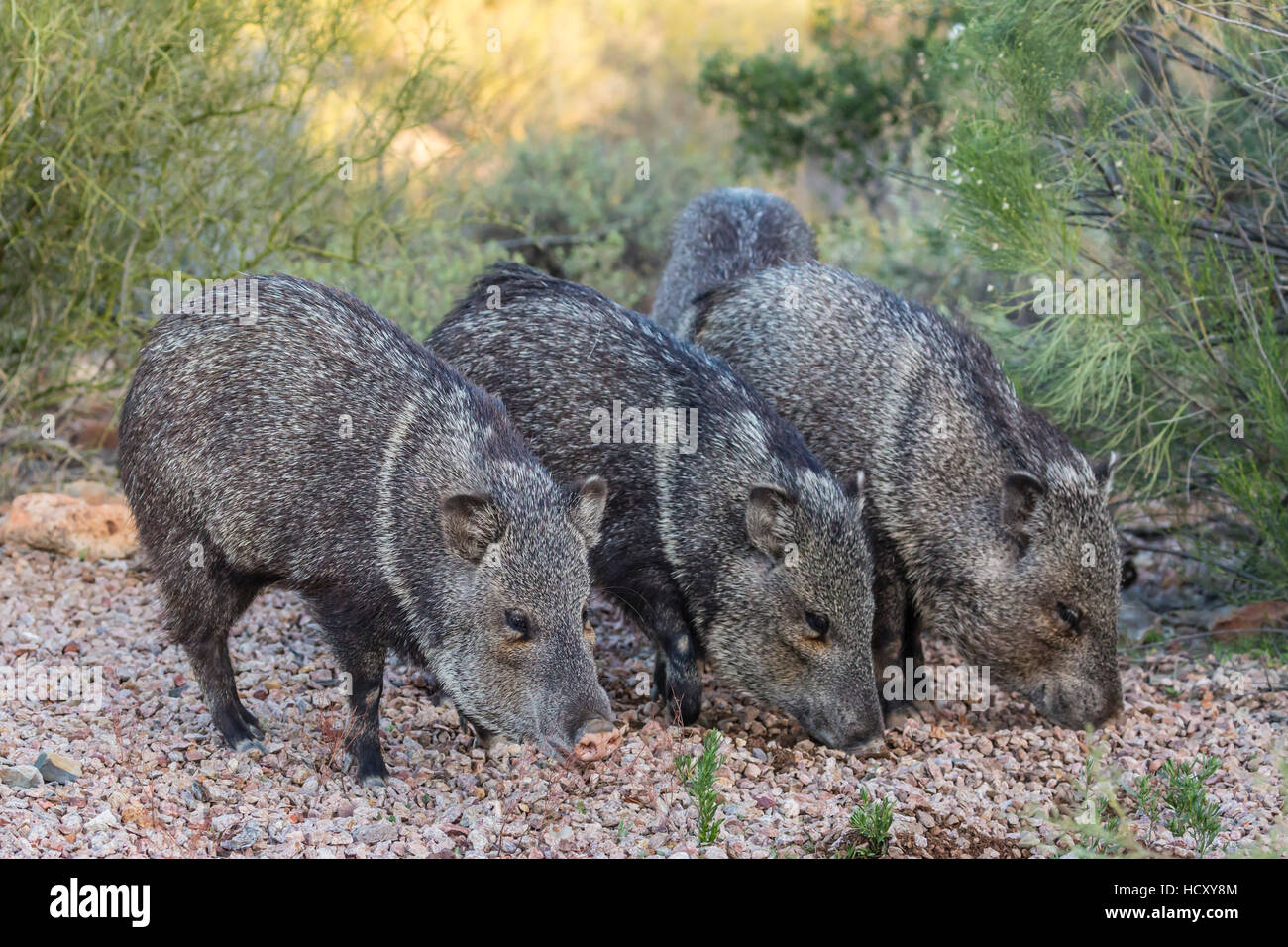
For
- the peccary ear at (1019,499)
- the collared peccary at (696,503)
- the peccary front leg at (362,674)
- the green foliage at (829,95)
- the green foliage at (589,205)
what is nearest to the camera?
the peccary front leg at (362,674)

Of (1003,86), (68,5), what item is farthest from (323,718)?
(1003,86)

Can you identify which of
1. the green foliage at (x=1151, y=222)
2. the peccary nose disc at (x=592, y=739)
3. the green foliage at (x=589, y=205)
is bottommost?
the peccary nose disc at (x=592, y=739)

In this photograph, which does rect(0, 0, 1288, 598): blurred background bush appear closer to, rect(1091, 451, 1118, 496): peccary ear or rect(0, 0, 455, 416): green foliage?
rect(0, 0, 455, 416): green foliage

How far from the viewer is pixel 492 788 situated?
12.5 feet

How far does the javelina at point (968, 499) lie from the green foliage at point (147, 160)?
2.42m

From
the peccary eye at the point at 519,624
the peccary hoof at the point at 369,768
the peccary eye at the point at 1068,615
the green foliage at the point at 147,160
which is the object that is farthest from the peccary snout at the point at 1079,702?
the green foliage at the point at 147,160

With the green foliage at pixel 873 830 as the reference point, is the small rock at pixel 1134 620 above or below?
above

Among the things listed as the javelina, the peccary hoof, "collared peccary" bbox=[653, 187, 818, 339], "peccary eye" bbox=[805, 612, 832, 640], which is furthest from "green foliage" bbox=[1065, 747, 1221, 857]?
"collared peccary" bbox=[653, 187, 818, 339]

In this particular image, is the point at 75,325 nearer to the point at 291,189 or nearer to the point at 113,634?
the point at 291,189

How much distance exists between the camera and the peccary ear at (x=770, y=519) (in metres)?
4.02

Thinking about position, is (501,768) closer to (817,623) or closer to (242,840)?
(242,840)

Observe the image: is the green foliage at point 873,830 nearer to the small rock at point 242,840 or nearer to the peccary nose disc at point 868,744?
the peccary nose disc at point 868,744

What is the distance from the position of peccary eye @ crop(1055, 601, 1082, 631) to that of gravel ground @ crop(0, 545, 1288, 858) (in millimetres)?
371

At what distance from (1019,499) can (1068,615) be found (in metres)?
0.41
